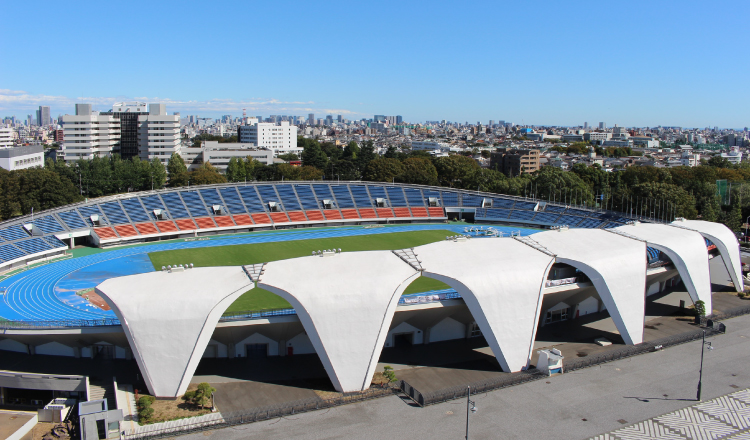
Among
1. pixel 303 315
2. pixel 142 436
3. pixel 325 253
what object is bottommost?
pixel 142 436

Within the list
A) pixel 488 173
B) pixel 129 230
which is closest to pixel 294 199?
pixel 129 230

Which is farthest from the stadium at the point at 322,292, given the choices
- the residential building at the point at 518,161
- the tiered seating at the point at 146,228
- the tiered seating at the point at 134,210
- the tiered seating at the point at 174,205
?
the residential building at the point at 518,161

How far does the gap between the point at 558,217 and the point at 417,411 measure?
44.9 metres

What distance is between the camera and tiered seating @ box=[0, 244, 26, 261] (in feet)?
138

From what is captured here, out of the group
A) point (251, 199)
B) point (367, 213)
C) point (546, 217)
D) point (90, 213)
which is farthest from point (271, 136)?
point (546, 217)

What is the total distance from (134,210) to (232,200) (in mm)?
10150

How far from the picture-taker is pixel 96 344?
26.5 metres

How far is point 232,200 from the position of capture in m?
60.8

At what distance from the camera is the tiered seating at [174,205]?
56781mm

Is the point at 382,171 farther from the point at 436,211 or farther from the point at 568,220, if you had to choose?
the point at 568,220

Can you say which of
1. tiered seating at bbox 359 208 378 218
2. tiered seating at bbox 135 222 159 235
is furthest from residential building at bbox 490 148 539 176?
tiered seating at bbox 135 222 159 235

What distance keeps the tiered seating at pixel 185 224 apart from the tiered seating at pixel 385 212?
2053 cm

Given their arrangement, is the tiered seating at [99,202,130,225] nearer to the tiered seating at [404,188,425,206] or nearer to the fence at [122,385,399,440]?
the tiered seating at [404,188,425,206]

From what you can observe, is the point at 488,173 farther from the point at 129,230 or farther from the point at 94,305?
the point at 94,305
